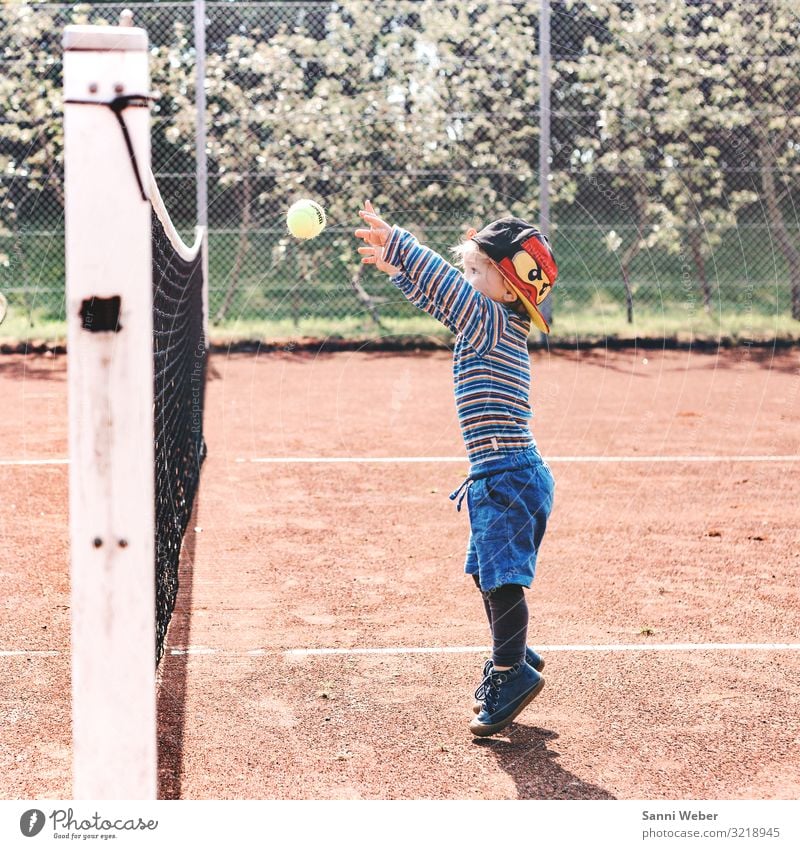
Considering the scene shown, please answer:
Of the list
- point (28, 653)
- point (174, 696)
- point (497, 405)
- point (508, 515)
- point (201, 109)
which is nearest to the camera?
point (508, 515)

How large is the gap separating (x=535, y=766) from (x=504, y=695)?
302 mm

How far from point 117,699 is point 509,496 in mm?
1816

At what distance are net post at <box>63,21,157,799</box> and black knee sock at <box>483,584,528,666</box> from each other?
1.70 m

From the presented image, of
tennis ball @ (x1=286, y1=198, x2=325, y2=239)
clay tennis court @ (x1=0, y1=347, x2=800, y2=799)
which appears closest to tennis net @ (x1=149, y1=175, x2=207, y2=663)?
clay tennis court @ (x1=0, y1=347, x2=800, y2=799)

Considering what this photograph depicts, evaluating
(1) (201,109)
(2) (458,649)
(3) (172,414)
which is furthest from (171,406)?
(1) (201,109)

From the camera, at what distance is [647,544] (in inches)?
285

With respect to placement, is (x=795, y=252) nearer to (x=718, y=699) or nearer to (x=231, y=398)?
(x=231, y=398)

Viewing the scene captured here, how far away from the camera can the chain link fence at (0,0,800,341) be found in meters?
18.2

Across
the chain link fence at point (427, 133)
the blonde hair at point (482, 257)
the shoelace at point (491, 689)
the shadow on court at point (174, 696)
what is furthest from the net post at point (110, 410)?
the chain link fence at point (427, 133)

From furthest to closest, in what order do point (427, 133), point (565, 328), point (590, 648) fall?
point (565, 328)
point (427, 133)
point (590, 648)

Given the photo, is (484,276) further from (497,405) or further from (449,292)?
(497,405)

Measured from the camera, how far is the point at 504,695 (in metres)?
4.41

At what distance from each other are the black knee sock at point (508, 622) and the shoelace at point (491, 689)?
5 cm
